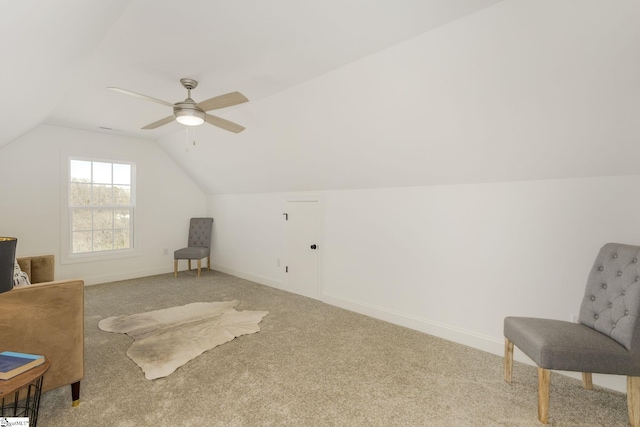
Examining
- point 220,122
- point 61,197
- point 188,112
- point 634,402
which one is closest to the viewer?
point 634,402

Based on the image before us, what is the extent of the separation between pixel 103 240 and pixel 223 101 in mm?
4428

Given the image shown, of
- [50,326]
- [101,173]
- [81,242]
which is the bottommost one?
[50,326]

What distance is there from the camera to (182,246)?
642cm

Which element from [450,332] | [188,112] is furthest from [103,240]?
[450,332]

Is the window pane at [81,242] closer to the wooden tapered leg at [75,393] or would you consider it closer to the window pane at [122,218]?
A: the window pane at [122,218]

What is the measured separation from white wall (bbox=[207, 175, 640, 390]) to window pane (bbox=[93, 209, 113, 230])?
3.93 meters

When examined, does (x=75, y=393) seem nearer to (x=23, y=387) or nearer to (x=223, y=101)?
(x=23, y=387)

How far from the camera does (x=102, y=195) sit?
17.7ft

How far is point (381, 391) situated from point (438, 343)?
1113 mm

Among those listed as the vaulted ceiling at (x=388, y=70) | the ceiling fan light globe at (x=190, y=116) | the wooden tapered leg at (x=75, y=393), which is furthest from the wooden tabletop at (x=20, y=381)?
the ceiling fan light globe at (x=190, y=116)

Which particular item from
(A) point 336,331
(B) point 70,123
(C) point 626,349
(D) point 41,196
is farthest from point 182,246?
(C) point 626,349

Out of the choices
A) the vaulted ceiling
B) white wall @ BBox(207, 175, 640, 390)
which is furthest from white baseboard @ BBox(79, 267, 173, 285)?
white wall @ BBox(207, 175, 640, 390)

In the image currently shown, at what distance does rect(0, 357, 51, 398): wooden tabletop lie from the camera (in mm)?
1411

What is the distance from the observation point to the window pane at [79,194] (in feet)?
16.7
